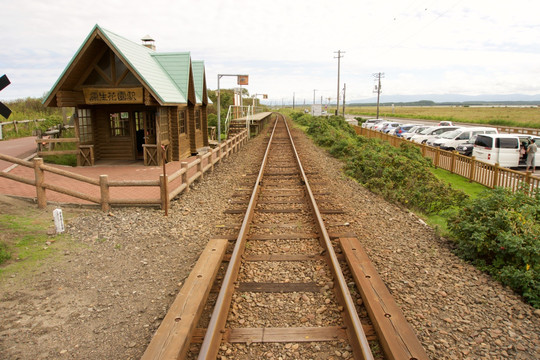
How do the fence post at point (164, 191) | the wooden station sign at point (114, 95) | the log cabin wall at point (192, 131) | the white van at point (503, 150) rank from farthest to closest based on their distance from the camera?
the log cabin wall at point (192, 131) → the white van at point (503, 150) → the wooden station sign at point (114, 95) → the fence post at point (164, 191)

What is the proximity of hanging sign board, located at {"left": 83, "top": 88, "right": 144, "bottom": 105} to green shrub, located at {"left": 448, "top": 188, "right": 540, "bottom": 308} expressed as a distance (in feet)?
37.9

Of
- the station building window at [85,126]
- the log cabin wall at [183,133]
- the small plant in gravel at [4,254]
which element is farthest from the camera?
Result: the log cabin wall at [183,133]

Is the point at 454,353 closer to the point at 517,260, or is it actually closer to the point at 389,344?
the point at 389,344

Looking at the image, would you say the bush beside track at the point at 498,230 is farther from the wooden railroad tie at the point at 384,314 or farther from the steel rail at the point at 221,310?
the steel rail at the point at 221,310

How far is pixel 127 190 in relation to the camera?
1106cm

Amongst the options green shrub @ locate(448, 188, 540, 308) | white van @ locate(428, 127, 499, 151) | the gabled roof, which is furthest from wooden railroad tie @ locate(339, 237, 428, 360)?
white van @ locate(428, 127, 499, 151)

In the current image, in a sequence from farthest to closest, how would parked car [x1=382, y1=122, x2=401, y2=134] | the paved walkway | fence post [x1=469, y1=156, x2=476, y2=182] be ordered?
parked car [x1=382, y1=122, x2=401, y2=134], fence post [x1=469, y1=156, x2=476, y2=182], the paved walkway

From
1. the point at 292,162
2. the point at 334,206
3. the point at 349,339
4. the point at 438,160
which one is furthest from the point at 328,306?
the point at 438,160

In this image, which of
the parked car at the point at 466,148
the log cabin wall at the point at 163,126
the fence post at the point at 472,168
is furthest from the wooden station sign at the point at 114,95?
the parked car at the point at 466,148

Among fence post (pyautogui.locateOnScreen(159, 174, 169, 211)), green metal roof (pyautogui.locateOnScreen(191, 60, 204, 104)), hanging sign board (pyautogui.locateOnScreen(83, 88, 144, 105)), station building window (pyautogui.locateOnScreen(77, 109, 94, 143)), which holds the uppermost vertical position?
green metal roof (pyautogui.locateOnScreen(191, 60, 204, 104))

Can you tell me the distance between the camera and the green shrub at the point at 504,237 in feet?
18.6

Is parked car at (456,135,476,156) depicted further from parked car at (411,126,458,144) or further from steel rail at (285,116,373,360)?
steel rail at (285,116,373,360)

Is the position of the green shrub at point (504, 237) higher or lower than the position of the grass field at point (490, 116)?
lower

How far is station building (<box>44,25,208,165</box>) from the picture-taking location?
46.2 ft
